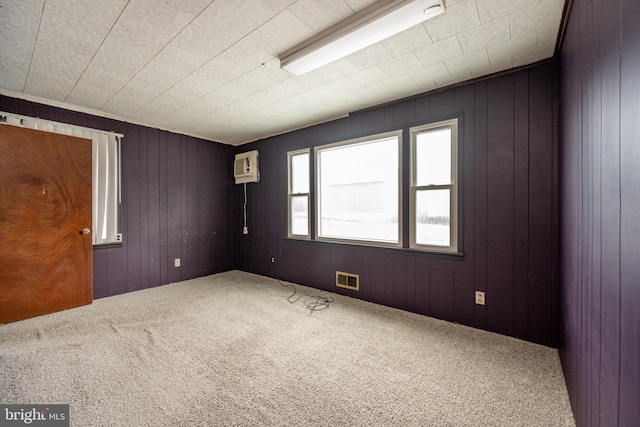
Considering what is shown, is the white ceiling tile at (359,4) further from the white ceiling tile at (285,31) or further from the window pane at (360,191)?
the window pane at (360,191)

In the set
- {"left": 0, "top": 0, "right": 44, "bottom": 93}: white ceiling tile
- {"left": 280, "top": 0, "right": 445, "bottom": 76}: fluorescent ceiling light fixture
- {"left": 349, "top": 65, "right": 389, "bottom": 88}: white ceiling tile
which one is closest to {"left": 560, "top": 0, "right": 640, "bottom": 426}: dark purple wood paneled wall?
{"left": 280, "top": 0, "right": 445, "bottom": 76}: fluorescent ceiling light fixture

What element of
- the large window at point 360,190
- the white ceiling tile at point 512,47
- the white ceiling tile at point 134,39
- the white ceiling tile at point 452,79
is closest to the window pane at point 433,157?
the large window at point 360,190

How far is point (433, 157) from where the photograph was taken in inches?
111

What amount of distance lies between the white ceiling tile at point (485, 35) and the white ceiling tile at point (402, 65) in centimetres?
35

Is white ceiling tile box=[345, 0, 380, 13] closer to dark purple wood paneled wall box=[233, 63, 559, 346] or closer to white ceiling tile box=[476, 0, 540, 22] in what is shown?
white ceiling tile box=[476, 0, 540, 22]

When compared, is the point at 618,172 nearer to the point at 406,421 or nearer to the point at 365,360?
the point at 406,421

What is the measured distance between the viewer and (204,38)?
→ 1919 millimetres

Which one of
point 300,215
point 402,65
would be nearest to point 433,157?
point 402,65

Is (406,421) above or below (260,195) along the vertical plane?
below

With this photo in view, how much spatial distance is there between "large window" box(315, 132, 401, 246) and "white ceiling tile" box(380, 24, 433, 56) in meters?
1.09

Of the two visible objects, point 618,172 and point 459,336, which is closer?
point 618,172

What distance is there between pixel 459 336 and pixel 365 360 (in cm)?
97

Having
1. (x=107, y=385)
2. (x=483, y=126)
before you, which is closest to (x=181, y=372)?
(x=107, y=385)

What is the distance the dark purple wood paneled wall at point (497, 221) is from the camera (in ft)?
7.20
